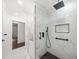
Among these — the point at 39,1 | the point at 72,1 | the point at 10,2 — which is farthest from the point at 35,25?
the point at 72,1

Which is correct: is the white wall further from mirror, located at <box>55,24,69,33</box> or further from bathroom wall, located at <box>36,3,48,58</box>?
mirror, located at <box>55,24,69,33</box>

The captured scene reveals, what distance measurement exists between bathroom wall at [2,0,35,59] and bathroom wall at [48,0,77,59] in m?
0.51

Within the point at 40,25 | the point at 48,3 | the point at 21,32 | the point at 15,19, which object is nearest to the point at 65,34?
the point at 40,25

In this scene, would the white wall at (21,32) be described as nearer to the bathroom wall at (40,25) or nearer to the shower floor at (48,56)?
the bathroom wall at (40,25)

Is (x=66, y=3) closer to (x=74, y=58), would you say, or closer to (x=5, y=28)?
(x=74, y=58)

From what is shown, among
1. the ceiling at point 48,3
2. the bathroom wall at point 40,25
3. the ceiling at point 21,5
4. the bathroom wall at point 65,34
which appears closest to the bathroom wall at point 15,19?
the ceiling at point 21,5

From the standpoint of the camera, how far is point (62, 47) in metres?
1.10

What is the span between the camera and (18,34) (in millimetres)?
1035

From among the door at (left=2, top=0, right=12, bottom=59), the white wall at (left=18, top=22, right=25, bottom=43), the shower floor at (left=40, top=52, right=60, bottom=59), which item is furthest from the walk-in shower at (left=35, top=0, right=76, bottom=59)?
the door at (left=2, top=0, right=12, bottom=59)

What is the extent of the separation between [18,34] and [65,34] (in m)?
1.00

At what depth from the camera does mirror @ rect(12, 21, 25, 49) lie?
1.00m

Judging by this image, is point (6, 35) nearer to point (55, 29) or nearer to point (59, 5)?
point (55, 29)

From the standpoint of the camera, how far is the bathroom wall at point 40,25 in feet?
3.58

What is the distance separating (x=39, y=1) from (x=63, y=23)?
724mm
